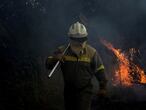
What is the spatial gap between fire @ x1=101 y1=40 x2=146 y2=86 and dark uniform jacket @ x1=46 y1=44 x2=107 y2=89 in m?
5.55

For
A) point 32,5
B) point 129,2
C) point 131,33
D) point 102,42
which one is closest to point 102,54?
point 102,42

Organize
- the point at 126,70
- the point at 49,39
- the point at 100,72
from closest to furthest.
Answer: the point at 100,72, the point at 126,70, the point at 49,39

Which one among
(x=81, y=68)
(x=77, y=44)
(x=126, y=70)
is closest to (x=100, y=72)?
(x=81, y=68)

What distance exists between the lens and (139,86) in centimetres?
1149

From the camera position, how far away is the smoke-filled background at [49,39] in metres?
10.5

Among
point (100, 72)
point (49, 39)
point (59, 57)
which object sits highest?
point (49, 39)

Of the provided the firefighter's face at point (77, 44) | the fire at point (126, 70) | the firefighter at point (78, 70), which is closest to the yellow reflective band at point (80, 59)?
the firefighter at point (78, 70)

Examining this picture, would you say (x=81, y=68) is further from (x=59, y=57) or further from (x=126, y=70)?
(x=126, y=70)

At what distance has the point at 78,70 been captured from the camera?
673cm

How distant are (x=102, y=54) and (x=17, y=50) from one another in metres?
3.53

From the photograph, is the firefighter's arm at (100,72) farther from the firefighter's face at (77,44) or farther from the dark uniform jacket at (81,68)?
the firefighter's face at (77,44)

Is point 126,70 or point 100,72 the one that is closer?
point 100,72

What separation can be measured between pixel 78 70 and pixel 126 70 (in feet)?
20.8

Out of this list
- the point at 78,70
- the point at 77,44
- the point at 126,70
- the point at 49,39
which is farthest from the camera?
the point at 49,39
